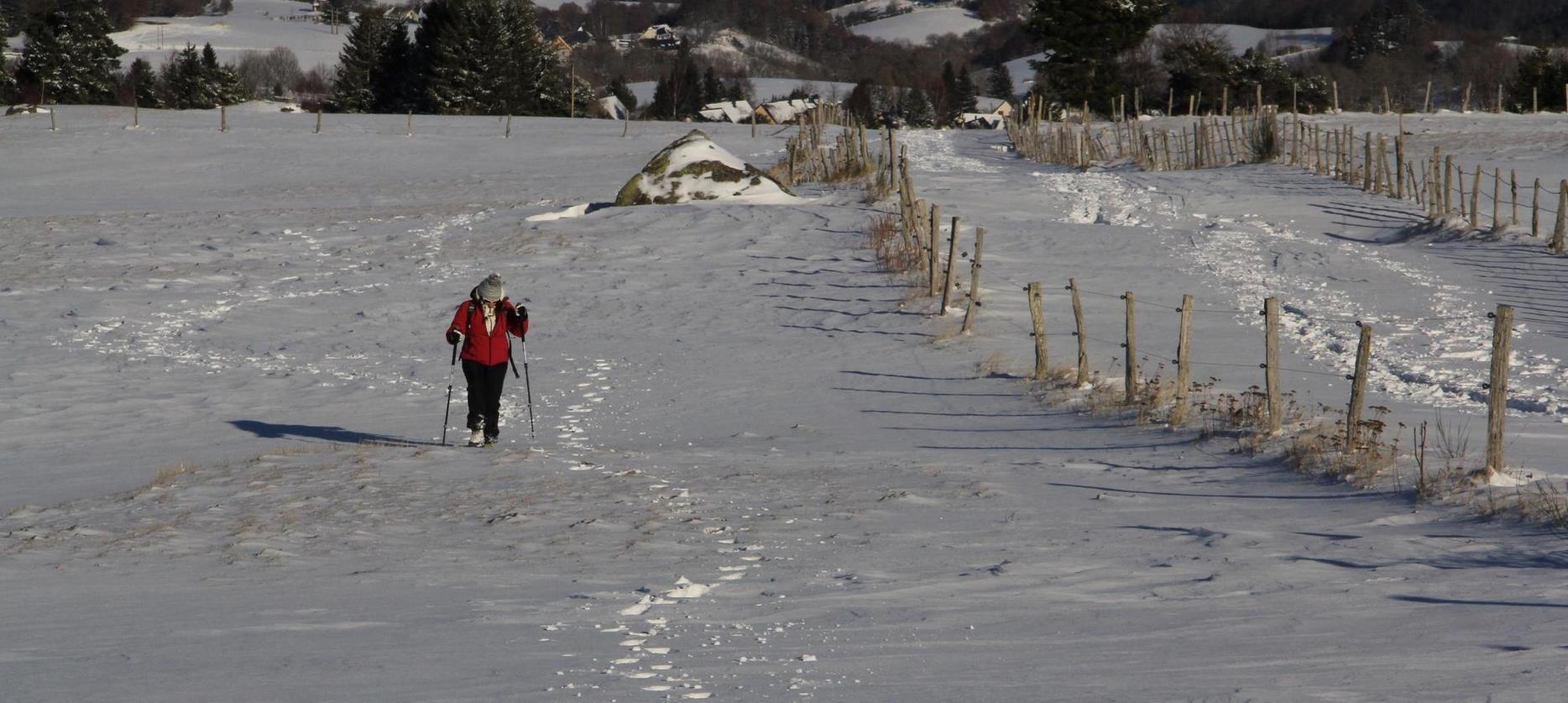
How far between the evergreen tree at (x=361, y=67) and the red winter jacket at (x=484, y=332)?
64.1 metres

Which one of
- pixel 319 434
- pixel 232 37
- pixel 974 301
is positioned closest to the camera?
pixel 319 434

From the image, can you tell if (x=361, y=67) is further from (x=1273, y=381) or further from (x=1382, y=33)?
(x=1382, y=33)

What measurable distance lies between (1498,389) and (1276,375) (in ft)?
7.53

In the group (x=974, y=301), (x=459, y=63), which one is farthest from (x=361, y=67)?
(x=974, y=301)

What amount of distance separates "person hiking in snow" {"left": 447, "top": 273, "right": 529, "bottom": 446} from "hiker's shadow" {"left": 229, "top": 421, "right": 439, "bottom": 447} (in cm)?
67

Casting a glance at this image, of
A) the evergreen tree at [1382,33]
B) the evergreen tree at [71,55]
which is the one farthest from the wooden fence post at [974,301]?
the evergreen tree at [1382,33]

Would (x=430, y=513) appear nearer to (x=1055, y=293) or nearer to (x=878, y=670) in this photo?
(x=878, y=670)

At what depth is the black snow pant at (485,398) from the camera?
1327 cm

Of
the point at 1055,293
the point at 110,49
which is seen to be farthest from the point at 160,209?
the point at 110,49

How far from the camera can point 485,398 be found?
13430 millimetres

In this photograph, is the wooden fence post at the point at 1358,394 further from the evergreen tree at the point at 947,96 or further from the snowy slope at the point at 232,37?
the snowy slope at the point at 232,37

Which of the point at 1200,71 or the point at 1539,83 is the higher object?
the point at 1200,71

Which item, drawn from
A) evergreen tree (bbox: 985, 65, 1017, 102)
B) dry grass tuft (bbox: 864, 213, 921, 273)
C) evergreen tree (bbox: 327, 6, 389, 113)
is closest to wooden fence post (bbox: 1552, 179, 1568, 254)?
dry grass tuft (bbox: 864, 213, 921, 273)

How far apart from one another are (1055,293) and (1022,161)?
24194 mm
